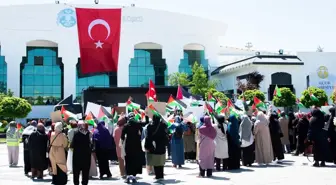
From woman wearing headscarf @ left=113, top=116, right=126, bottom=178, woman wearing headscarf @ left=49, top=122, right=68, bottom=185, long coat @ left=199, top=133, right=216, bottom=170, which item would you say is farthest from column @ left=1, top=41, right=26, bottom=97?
long coat @ left=199, top=133, right=216, bottom=170

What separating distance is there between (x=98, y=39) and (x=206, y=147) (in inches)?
170

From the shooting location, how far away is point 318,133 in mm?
12375

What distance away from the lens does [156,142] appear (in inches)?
→ 413

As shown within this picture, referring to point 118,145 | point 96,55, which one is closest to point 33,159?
point 118,145

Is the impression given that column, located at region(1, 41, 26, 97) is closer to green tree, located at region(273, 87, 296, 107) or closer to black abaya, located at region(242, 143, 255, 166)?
green tree, located at region(273, 87, 296, 107)

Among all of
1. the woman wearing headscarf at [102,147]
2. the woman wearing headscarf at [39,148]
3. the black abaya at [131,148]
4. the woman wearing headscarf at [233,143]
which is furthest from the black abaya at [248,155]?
the woman wearing headscarf at [39,148]

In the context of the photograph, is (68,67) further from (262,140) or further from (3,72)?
(262,140)

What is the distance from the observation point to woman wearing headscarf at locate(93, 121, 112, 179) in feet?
37.3

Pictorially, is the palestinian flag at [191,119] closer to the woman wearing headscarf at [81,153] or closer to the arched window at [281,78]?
the woman wearing headscarf at [81,153]

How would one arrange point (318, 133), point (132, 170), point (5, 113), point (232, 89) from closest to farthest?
1. point (132, 170)
2. point (318, 133)
3. point (5, 113)
4. point (232, 89)

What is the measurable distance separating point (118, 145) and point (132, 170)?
48.6 inches

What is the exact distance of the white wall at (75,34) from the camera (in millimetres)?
50531

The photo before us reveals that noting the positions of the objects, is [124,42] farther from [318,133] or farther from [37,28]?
[318,133]

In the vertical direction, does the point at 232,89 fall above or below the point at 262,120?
above
